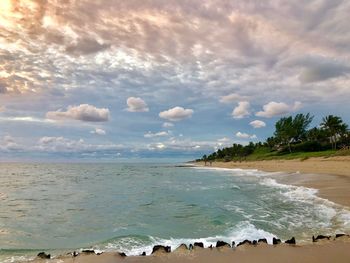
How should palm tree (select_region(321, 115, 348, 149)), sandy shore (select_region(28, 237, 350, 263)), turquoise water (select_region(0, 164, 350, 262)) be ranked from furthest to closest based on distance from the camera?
palm tree (select_region(321, 115, 348, 149)), turquoise water (select_region(0, 164, 350, 262)), sandy shore (select_region(28, 237, 350, 263))

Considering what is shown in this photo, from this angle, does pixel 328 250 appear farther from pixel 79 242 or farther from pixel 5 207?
pixel 5 207

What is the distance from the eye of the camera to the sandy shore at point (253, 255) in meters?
8.98

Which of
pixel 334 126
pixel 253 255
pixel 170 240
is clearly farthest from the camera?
pixel 334 126

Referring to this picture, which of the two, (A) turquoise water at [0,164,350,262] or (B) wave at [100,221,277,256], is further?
(A) turquoise water at [0,164,350,262]

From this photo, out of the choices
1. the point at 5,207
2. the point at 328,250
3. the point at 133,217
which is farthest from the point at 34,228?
the point at 328,250

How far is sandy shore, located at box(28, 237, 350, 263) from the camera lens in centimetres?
898

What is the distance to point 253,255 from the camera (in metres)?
9.40

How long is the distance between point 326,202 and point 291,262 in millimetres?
14612

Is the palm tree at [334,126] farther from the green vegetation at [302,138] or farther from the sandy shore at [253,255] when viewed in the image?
the sandy shore at [253,255]

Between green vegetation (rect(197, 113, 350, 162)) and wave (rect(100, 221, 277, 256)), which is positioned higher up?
green vegetation (rect(197, 113, 350, 162))

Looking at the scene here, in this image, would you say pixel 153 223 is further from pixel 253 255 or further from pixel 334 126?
pixel 334 126

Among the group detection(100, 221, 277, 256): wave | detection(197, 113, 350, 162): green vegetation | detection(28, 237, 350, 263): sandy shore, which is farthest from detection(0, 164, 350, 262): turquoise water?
detection(197, 113, 350, 162): green vegetation

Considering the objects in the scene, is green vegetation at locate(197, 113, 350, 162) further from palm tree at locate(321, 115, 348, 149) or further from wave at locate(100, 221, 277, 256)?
wave at locate(100, 221, 277, 256)

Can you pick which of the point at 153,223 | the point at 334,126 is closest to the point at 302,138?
the point at 334,126
